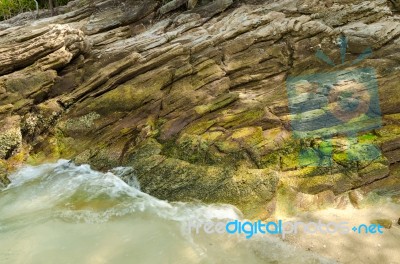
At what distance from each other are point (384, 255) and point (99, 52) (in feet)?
49.0

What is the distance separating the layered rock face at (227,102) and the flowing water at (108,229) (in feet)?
2.60

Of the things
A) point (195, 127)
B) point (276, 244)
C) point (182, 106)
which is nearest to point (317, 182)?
point (276, 244)

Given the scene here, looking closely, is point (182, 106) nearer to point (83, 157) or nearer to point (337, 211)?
point (83, 157)

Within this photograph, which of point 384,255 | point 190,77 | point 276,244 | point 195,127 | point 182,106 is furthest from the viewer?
point 190,77

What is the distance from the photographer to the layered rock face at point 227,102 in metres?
10.4

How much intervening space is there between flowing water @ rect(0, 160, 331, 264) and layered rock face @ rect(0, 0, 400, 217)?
2.60 ft

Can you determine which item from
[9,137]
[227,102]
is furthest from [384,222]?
[9,137]

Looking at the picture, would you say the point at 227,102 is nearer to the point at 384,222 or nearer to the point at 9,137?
the point at 384,222

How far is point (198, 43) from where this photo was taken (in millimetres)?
16031

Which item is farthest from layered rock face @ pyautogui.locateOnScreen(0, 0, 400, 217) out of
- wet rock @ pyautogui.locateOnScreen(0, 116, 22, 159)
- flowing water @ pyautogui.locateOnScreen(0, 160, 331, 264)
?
flowing water @ pyautogui.locateOnScreen(0, 160, 331, 264)

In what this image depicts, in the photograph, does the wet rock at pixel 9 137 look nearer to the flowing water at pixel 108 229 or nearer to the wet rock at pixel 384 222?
the flowing water at pixel 108 229

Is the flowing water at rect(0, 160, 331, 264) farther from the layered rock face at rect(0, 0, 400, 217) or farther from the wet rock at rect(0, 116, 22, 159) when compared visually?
the wet rock at rect(0, 116, 22, 159)

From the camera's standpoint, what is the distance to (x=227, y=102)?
530 inches

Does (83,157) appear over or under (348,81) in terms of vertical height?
under
